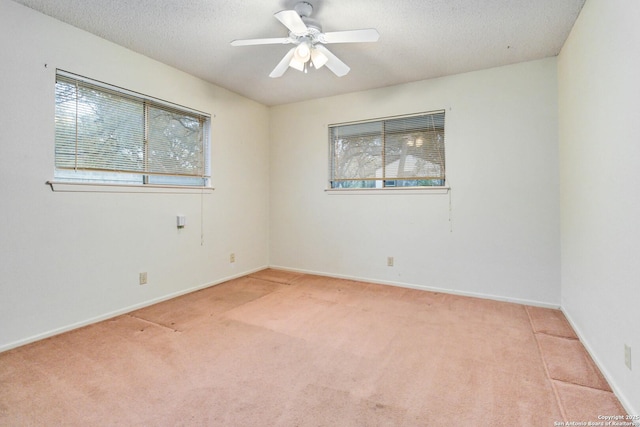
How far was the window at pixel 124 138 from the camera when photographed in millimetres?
2592

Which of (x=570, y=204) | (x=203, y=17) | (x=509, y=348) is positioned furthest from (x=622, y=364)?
(x=203, y=17)

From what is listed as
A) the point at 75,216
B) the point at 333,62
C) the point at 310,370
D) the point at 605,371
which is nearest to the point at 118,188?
the point at 75,216

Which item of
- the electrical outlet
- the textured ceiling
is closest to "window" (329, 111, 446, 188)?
the textured ceiling

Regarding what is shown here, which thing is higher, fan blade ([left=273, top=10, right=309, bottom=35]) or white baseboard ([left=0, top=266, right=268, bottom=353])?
fan blade ([left=273, top=10, right=309, bottom=35])

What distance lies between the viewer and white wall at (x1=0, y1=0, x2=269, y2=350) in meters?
2.25

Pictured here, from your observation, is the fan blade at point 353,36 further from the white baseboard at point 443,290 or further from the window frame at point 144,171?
the white baseboard at point 443,290

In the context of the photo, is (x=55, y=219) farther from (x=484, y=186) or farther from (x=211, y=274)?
(x=484, y=186)

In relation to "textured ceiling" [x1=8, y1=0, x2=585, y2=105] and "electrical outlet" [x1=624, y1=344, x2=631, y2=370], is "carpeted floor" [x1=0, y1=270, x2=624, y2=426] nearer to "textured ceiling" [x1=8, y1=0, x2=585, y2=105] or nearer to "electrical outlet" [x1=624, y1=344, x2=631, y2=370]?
"electrical outlet" [x1=624, y1=344, x2=631, y2=370]

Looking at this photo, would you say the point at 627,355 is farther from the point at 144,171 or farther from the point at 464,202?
the point at 144,171

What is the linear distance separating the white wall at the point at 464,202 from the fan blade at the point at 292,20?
1.97 metres

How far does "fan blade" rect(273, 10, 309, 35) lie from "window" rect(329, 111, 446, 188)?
2.01 metres

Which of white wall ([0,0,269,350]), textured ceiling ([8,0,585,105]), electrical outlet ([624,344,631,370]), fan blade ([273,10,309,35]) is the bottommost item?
electrical outlet ([624,344,631,370])

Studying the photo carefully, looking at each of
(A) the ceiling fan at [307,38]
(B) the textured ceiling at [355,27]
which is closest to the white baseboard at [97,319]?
(B) the textured ceiling at [355,27]

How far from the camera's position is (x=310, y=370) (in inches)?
77.8
